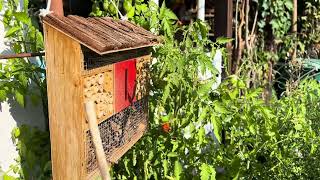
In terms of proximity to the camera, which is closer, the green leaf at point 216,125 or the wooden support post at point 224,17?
the green leaf at point 216,125

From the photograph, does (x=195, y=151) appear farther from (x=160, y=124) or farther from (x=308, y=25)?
(x=308, y=25)

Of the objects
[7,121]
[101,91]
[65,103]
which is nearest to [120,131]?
[101,91]

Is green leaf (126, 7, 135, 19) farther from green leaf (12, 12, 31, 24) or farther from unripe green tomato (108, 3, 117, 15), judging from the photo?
green leaf (12, 12, 31, 24)

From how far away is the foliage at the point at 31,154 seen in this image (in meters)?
2.50

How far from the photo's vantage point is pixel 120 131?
214 centimetres

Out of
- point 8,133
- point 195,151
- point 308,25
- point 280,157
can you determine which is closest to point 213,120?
point 195,151

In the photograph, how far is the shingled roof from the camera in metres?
1.63

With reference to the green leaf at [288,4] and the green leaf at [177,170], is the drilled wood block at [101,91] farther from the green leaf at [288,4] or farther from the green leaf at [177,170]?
the green leaf at [288,4]

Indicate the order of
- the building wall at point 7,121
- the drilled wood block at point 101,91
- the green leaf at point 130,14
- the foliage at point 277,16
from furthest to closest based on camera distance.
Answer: the foliage at point 277,16 → the green leaf at point 130,14 → the building wall at point 7,121 → the drilled wood block at point 101,91

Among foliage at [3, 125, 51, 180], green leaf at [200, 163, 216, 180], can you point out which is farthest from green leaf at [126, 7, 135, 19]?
green leaf at [200, 163, 216, 180]

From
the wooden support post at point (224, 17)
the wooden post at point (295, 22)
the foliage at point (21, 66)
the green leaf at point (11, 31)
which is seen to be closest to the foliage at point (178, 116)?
the foliage at point (21, 66)

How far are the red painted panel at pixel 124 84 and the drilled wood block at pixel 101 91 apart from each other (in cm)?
5

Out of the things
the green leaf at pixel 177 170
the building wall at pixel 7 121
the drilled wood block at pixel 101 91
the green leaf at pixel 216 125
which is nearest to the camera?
the drilled wood block at pixel 101 91

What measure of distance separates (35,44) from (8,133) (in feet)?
1.71
